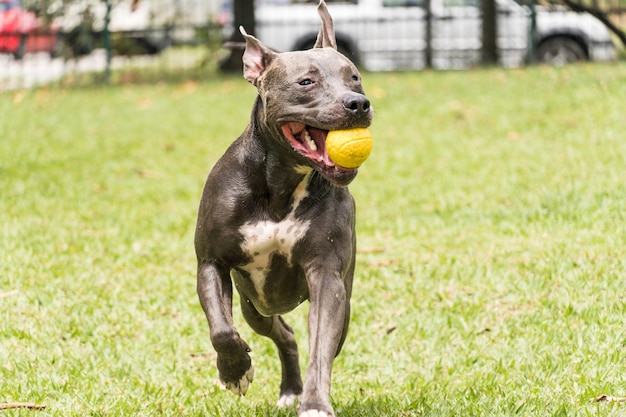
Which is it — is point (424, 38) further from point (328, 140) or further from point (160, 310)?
point (328, 140)

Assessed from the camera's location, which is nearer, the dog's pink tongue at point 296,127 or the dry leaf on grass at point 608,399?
the dog's pink tongue at point 296,127

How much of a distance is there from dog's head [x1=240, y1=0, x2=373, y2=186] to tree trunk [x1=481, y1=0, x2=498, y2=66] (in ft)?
55.3

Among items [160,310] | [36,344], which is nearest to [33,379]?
[36,344]

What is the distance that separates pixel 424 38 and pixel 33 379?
16428 mm

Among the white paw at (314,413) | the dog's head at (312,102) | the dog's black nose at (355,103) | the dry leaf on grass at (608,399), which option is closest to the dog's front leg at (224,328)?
the white paw at (314,413)

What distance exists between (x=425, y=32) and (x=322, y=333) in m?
17.4

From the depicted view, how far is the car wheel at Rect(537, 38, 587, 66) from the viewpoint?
2088 centimetres

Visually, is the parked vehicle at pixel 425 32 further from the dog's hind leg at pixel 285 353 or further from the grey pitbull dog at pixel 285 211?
the grey pitbull dog at pixel 285 211

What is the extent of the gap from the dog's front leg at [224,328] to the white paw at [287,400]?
3.14ft

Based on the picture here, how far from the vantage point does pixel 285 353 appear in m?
5.50

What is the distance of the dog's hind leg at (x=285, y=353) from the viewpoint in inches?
207

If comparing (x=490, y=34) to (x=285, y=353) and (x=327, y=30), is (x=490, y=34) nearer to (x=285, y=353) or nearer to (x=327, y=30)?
(x=285, y=353)

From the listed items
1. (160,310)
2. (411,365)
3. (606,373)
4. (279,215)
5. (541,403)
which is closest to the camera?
(279,215)

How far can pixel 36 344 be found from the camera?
6223 millimetres
